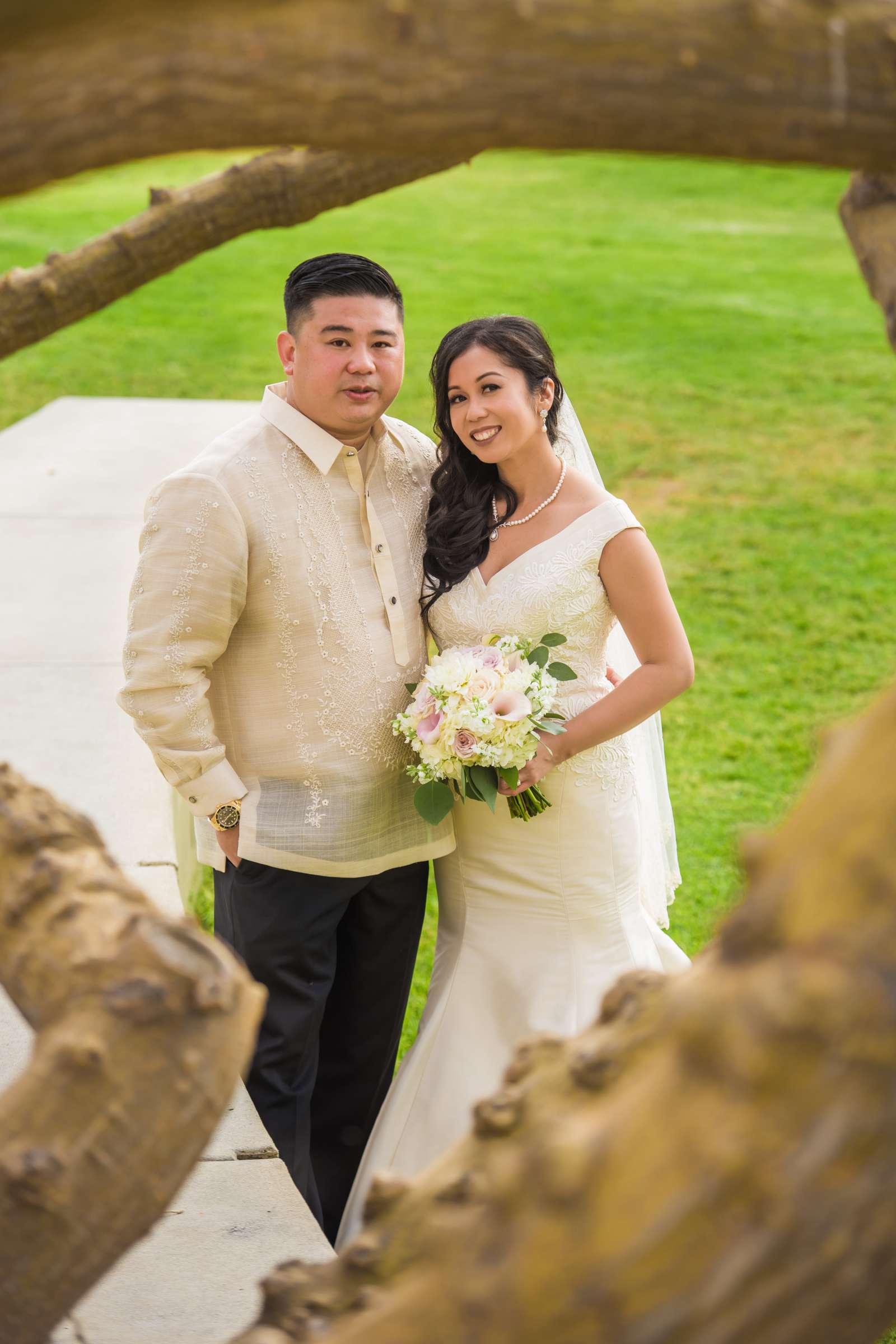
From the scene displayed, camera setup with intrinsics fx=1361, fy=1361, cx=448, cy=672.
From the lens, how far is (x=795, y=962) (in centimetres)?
103

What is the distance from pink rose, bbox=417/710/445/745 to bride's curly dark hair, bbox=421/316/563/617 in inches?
16.1

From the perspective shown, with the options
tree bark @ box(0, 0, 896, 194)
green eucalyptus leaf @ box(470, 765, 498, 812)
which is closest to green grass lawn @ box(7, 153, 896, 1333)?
tree bark @ box(0, 0, 896, 194)

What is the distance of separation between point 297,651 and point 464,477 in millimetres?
687

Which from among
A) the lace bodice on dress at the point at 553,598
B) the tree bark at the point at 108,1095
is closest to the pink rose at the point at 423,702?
the lace bodice on dress at the point at 553,598

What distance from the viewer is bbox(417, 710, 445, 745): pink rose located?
10.6 feet

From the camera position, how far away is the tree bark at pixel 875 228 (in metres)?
1.39

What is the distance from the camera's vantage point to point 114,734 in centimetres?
563

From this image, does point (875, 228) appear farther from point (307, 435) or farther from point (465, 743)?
point (307, 435)

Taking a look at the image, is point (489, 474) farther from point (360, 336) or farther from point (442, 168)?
point (442, 168)

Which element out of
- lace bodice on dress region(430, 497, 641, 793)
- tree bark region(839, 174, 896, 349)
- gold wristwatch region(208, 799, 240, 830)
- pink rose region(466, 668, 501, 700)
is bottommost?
gold wristwatch region(208, 799, 240, 830)

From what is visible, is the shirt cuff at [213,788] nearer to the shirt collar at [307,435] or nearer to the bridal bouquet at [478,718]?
the bridal bouquet at [478,718]

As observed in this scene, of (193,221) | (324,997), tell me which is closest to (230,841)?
(324,997)

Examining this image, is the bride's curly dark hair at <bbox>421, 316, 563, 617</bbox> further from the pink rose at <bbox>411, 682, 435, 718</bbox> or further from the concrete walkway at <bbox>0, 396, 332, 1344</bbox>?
the concrete walkway at <bbox>0, 396, 332, 1344</bbox>

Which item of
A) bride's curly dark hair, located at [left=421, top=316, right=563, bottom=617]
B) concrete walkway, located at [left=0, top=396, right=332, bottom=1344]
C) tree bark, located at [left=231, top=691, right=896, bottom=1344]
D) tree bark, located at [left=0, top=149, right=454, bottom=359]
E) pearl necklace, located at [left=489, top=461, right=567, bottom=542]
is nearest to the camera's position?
tree bark, located at [left=231, top=691, right=896, bottom=1344]
